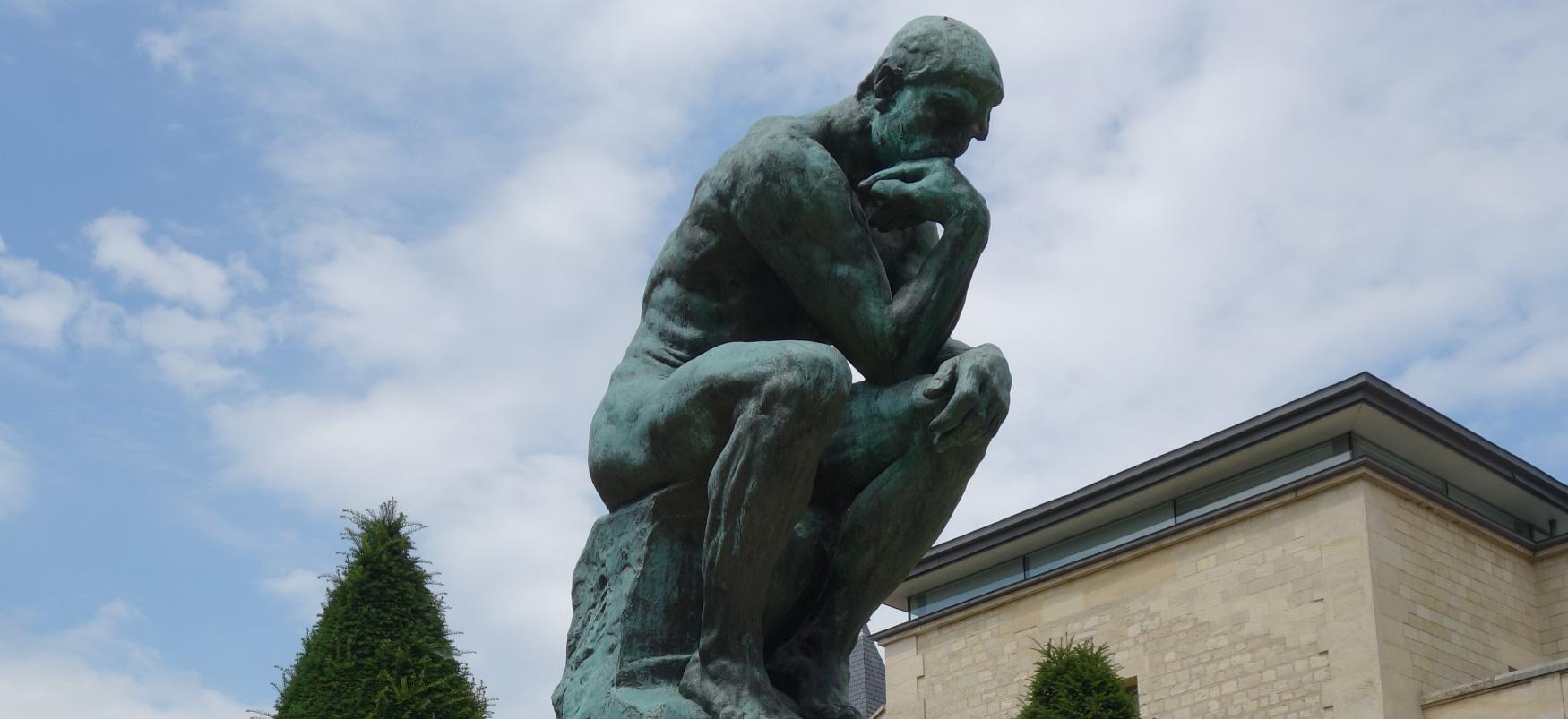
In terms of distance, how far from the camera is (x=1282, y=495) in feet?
80.5

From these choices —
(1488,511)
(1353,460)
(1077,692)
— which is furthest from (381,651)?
(1488,511)

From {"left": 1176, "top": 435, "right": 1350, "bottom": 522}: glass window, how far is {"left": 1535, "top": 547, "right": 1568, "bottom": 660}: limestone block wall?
4388 millimetres

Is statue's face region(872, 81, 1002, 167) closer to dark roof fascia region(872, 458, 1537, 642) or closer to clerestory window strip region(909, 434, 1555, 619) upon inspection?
dark roof fascia region(872, 458, 1537, 642)

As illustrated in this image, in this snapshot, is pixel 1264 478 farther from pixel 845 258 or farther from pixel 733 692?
pixel 733 692

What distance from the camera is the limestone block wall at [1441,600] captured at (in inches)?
916

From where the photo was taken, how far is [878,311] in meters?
4.40

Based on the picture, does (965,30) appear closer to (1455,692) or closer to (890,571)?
(890,571)

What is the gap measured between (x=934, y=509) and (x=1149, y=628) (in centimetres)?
2240

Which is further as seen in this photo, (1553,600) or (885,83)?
(1553,600)

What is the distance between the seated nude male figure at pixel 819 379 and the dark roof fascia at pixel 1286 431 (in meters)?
19.5

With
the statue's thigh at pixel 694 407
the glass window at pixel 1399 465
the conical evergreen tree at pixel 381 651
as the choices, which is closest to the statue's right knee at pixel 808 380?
the statue's thigh at pixel 694 407

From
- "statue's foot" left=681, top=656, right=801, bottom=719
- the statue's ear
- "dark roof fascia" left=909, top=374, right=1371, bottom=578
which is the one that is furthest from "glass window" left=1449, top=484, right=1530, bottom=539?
"statue's foot" left=681, top=656, right=801, bottom=719

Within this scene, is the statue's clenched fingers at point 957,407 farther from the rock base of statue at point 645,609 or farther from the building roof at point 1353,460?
the building roof at point 1353,460

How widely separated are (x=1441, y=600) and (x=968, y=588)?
7801 mm
